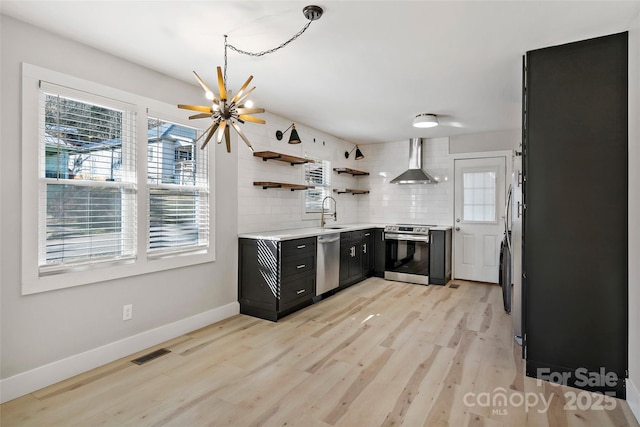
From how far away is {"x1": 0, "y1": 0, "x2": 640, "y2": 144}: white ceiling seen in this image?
215cm

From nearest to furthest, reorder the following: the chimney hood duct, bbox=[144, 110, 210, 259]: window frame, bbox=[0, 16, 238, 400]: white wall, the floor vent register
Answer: bbox=[0, 16, 238, 400]: white wall < the floor vent register < bbox=[144, 110, 210, 259]: window frame < the chimney hood duct

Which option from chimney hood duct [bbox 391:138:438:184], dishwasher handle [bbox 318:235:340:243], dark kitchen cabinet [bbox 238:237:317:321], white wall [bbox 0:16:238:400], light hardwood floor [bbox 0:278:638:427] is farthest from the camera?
chimney hood duct [bbox 391:138:438:184]

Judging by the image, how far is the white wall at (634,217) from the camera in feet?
7.07

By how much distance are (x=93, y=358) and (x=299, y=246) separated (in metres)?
2.18

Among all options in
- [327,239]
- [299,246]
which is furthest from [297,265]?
[327,239]

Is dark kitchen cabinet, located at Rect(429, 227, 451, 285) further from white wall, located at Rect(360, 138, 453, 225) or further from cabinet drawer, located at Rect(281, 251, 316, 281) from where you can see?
cabinet drawer, located at Rect(281, 251, 316, 281)

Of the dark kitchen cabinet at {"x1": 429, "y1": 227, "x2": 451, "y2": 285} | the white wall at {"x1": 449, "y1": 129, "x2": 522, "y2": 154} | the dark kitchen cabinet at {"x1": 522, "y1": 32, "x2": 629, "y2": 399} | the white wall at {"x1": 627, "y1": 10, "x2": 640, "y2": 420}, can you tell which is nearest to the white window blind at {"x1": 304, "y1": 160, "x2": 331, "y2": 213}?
the dark kitchen cabinet at {"x1": 429, "y1": 227, "x2": 451, "y2": 285}

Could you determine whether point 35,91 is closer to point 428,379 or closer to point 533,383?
point 428,379

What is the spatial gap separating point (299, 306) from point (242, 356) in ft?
4.39

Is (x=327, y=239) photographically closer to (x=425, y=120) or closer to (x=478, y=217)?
(x=425, y=120)

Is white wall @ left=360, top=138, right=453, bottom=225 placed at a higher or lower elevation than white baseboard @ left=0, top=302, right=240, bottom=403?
higher

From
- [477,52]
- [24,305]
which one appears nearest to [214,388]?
[24,305]

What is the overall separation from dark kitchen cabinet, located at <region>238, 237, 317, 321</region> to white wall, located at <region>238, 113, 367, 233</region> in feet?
1.33

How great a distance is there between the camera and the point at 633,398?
2.17 m
